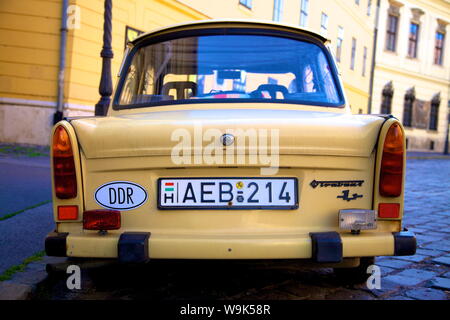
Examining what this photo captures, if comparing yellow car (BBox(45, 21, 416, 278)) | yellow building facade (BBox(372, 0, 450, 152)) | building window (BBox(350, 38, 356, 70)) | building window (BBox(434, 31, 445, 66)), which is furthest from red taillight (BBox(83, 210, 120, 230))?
building window (BBox(434, 31, 445, 66))

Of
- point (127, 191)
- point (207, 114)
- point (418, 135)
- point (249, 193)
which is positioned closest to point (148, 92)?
point (207, 114)

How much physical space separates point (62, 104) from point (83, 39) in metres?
1.72

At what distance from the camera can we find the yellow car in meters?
2.60

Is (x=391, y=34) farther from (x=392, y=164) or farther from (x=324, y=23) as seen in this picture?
(x=392, y=164)

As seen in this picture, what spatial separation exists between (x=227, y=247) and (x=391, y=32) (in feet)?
110

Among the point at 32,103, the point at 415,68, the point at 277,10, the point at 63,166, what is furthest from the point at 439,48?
the point at 63,166

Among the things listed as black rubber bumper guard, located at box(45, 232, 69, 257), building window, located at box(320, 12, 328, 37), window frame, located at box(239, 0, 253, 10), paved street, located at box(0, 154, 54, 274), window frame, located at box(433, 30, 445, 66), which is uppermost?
window frame, located at box(433, 30, 445, 66)

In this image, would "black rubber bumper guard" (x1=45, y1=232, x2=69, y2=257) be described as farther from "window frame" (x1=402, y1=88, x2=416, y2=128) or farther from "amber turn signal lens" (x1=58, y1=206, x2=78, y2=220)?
"window frame" (x1=402, y1=88, x2=416, y2=128)

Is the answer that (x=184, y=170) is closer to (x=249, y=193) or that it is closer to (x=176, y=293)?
(x=249, y=193)

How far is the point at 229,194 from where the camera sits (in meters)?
2.71

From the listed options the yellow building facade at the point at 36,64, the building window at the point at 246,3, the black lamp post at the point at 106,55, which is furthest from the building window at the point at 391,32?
the black lamp post at the point at 106,55

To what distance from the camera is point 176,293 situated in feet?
10.5

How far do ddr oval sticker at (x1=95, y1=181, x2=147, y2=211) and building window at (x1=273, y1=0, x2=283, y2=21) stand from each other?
19.0 metres

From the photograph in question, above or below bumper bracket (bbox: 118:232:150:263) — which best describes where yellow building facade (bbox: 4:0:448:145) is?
above
